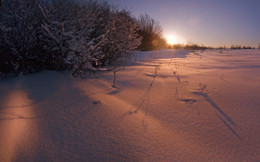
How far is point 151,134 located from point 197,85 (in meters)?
1.01

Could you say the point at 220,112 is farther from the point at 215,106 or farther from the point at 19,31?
the point at 19,31

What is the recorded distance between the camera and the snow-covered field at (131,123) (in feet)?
2.25

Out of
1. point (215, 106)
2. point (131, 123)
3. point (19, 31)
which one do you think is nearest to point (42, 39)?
point (19, 31)

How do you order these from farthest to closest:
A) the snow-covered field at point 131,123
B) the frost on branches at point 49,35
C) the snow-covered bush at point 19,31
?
the snow-covered bush at point 19,31 → the frost on branches at point 49,35 → the snow-covered field at point 131,123

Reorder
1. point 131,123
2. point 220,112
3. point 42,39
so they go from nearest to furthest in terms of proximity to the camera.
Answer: point 131,123, point 220,112, point 42,39

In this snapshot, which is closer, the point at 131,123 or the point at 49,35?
the point at 131,123

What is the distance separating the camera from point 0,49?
78.7 inches

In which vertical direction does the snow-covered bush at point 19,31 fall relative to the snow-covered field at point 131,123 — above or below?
above

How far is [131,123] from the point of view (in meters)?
0.90

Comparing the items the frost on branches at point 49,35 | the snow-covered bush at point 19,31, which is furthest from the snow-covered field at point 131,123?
the snow-covered bush at point 19,31

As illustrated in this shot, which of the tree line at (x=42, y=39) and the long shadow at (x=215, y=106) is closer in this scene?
the long shadow at (x=215, y=106)

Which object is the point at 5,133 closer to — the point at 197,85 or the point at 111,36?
the point at 197,85

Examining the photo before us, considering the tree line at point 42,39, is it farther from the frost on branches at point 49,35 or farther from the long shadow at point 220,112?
the long shadow at point 220,112

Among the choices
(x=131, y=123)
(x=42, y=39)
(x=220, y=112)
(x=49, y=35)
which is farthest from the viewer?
(x=42, y=39)
